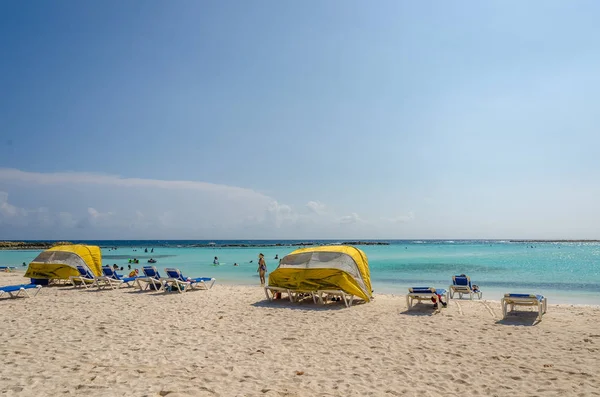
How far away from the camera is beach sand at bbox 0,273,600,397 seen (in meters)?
5.37

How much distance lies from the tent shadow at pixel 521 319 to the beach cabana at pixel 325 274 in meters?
3.86

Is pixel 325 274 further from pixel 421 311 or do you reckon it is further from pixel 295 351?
pixel 295 351

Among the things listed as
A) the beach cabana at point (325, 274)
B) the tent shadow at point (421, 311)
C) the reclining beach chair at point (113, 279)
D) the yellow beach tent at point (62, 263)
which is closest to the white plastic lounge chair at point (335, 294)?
the beach cabana at point (325, 274)

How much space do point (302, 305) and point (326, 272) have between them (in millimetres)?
1206

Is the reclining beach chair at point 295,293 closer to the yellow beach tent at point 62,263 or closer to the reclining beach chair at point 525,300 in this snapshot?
the reclining beach chair at point 525,300

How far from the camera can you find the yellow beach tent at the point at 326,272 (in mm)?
11859

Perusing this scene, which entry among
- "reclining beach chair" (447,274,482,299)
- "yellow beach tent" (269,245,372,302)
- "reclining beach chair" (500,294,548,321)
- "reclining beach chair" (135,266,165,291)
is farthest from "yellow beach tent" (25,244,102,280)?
"reclining beach chair" (500,294,548,321)

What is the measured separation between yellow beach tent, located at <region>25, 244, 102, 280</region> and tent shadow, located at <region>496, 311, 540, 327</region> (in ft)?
50.8

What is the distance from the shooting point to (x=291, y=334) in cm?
830

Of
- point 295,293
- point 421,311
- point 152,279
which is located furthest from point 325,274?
point 152,279

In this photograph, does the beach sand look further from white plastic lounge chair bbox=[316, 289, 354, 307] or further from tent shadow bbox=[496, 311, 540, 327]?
white plastic lounge chair bbox=[316, 289, 354, 307]

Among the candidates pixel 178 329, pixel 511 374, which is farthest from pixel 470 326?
pixel 178 329

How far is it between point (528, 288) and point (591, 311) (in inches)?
327

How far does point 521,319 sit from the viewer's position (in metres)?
9.60
